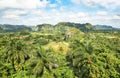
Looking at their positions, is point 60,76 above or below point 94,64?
below

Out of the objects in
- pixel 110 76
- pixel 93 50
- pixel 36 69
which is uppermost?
pixel 93 50

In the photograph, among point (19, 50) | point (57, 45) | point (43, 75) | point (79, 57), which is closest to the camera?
point (43, 75)

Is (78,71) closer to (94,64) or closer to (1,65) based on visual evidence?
(94,64)

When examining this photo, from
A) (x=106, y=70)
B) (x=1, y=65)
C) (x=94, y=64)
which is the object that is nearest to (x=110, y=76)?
(x=106, y=70)

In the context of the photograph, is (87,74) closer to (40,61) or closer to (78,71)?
(78,71)

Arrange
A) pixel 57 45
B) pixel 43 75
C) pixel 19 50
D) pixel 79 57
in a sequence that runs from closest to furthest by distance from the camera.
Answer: pixel 43 75 → pixel 79 57 → pixel 19 50 → pixel 57 45

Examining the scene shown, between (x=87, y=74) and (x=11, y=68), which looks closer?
(x=87, y=74)

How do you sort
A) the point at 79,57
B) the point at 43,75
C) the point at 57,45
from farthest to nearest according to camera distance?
the point at 57,45 < the point at 79,57 < the point at 43,75

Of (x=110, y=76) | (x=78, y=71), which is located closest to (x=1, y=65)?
(x=78, y=71)

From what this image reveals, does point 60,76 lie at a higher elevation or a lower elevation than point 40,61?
lower
